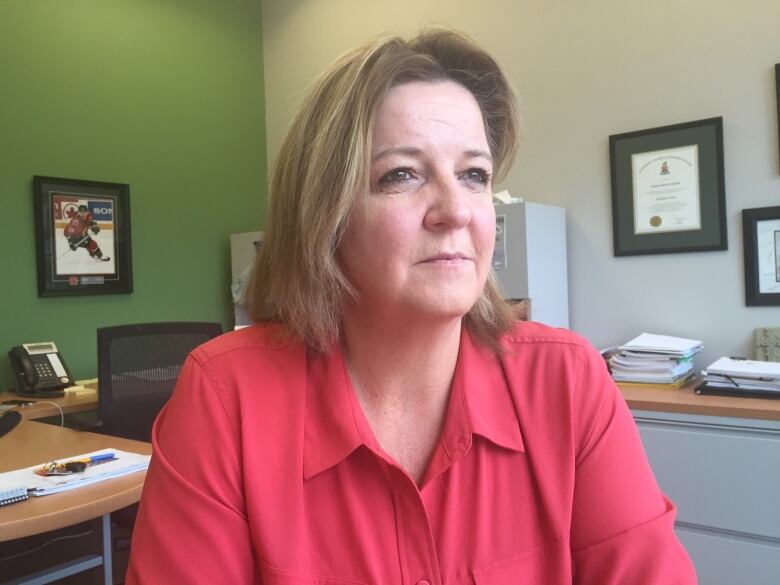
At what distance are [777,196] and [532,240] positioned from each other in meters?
0.93

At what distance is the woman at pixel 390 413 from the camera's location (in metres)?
0.87

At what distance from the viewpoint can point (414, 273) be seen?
3.01 ft

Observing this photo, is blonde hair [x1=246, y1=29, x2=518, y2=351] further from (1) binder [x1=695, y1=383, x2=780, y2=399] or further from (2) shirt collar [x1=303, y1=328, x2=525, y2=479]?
(1) binder [x1=695, y1=383, x2=780, y2=399]

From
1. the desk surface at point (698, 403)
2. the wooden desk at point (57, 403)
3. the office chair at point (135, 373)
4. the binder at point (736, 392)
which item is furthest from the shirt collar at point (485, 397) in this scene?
the wooden desk at point (57, 403)

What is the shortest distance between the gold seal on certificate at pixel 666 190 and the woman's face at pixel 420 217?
196 cm

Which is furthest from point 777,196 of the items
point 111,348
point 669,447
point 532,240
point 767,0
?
point 111,348

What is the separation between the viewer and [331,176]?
956 millimetres

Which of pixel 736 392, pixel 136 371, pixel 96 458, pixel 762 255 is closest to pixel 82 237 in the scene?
pixel 136 371

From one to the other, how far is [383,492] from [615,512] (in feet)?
1.09

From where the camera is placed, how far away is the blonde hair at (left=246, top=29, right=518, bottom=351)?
37.5 inches

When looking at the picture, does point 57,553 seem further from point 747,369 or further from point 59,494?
point 747,369

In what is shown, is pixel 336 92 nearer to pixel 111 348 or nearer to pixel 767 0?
pixel 111 348

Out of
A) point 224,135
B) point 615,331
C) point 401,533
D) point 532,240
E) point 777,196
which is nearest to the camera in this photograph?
point 401,533

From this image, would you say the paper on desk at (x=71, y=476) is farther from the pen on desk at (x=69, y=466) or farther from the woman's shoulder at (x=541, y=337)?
the woman's shoulder at (x=541, y=337)
